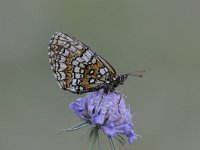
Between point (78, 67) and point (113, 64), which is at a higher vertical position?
point (78, 67)

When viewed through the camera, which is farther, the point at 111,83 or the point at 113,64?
the point at 113,64

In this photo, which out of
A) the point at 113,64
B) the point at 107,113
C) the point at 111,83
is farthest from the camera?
the point at 113,64

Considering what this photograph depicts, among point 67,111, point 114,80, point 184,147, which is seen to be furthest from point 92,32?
point 114,80

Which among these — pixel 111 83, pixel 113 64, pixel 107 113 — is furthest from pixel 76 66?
pixel 113 64

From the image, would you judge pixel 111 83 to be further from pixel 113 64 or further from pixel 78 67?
pixel 113 64

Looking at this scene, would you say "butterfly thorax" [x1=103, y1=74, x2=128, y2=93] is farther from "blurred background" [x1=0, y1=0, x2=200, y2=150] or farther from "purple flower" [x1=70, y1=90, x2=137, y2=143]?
"blurred background" [x1=0, y1=0, x2=200, y2=150]

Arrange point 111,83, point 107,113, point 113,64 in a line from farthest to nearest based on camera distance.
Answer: point 113,64
point 111,83
point 107,113

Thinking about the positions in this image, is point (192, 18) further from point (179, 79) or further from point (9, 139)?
point (9, 139)
